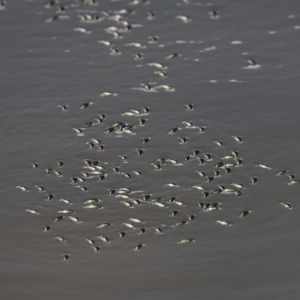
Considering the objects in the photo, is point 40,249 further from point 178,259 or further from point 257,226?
point 257,226

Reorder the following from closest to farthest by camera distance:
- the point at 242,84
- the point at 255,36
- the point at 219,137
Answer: the point at 219,137 → the point at 242,84 → the point at 255,36

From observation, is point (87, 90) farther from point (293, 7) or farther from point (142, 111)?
point (293, 7)

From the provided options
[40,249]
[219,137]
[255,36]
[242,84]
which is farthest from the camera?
[255,36]

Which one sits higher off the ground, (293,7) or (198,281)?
(293,7)

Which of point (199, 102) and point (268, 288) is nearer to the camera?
point (268, 288)

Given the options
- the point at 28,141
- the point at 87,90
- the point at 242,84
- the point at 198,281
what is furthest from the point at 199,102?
the point at 198,281

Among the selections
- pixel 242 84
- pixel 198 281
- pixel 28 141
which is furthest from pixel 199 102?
pixel 198 281
